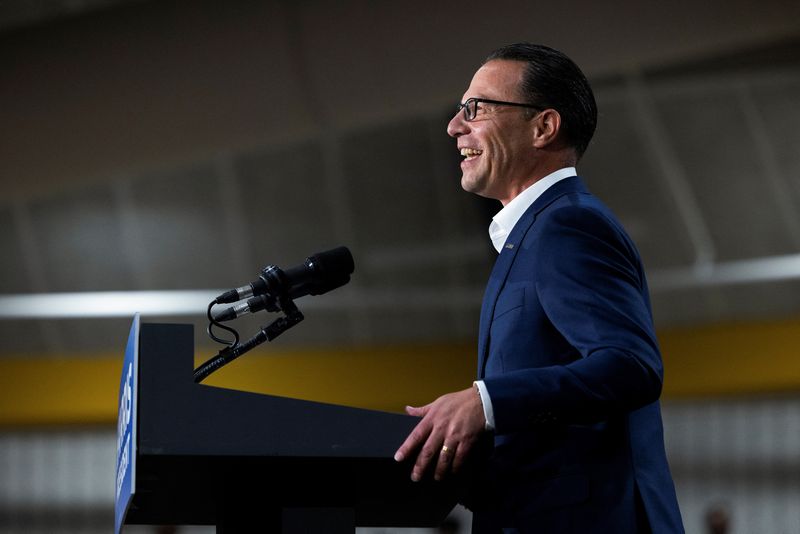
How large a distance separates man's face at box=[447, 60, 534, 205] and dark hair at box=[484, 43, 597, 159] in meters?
0.02

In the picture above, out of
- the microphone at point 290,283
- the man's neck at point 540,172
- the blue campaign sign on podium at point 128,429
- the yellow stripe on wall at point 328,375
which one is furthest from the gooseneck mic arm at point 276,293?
the yellow stripe on wall at point 328,375

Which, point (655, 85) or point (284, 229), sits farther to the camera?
point (284, 229)

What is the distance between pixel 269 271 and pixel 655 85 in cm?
777

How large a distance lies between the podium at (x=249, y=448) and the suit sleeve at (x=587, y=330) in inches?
5.7

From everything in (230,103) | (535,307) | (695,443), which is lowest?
(695,443)

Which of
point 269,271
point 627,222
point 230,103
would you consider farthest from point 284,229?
point 269,271

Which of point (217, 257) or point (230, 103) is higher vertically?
point (230, 103)

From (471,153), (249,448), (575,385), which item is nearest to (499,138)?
(471,153)

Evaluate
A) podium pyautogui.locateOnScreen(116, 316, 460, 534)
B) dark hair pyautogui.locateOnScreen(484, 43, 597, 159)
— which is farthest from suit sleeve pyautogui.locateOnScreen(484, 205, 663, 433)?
dark hair pyautogui.locateOnScreen(484, 43, 597, 159)

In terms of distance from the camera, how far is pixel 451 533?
809 cm

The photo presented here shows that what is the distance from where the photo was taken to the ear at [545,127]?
5.69 ft

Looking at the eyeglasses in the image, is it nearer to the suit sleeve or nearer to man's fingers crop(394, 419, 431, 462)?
the suit sleeve

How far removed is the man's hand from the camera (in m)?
1.30

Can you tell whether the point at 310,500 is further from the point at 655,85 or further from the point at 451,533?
the point at 655,85
